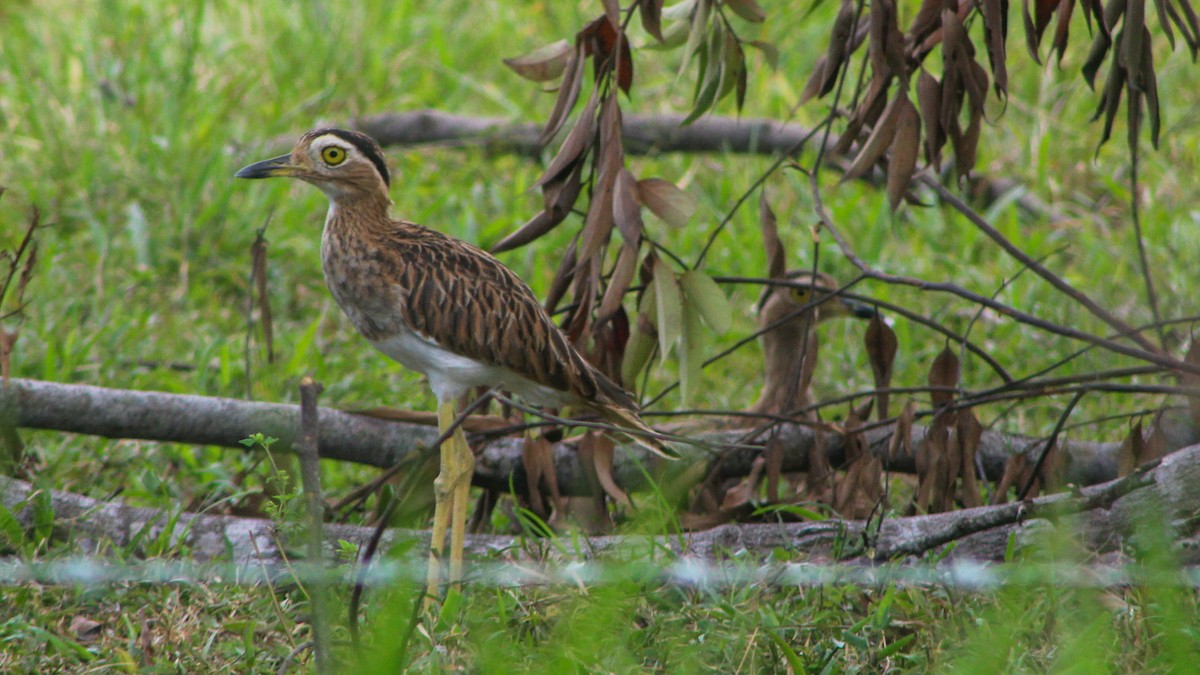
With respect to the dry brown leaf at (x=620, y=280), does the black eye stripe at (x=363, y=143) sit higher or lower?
higher

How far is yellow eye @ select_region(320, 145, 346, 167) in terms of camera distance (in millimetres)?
4145

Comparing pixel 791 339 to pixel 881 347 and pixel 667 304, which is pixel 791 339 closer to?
pixel 881 347

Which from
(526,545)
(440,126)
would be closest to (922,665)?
(526,545)

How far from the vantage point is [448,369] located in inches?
159

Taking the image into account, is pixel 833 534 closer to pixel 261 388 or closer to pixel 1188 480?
pixel 1188 480

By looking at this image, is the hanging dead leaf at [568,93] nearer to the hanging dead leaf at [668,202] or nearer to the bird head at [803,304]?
the hanging dead leaf at [668,202]

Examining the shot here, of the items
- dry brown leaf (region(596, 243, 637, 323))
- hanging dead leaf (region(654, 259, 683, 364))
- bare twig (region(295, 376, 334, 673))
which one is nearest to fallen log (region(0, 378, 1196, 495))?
hanging dead leaf (region(654, 259, 683, 364))

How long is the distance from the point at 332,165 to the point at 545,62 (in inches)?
27.7

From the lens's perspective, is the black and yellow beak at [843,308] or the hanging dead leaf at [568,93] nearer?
the hanging dead leaf at [568,93]

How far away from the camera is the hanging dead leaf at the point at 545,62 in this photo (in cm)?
412

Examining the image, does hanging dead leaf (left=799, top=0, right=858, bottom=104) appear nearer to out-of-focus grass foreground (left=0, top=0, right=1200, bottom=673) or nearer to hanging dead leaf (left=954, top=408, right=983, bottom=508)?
out-of-focus grass foreground (left=0, top=0, right=1200, bottom=673)

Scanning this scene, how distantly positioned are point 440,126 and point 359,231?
331cm

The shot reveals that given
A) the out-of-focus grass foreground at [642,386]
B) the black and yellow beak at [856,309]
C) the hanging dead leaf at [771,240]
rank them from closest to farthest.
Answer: the out-of-focus grass foreground at [642,386] < the hanging dead leaf at [771,240] < the black and yellow beak at [856,309]

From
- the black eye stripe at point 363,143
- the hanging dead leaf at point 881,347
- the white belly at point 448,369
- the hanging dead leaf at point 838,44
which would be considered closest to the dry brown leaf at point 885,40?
the hanging dead leaf at point 838,44
